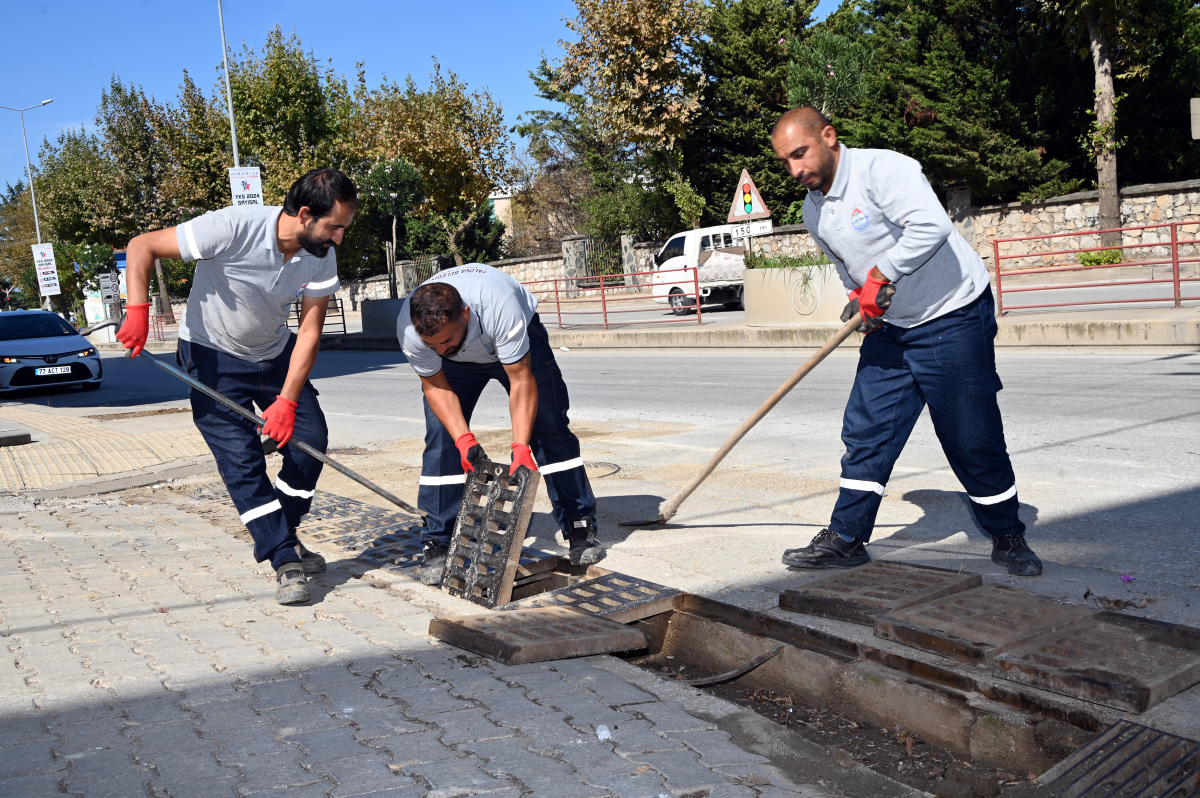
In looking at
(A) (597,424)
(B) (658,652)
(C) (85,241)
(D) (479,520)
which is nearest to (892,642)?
(B) (658,652)

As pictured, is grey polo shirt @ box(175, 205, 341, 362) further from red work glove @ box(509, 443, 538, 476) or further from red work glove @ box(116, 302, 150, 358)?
red work glove @ box(509, 443, 538, 476)

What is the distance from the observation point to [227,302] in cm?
438

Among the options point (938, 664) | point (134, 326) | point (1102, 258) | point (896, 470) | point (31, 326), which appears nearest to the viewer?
point (938, 664)

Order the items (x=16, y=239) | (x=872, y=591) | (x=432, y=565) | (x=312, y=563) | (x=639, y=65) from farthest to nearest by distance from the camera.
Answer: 1. (x=16, y=239)
2. (x=639, y=65)
3. (x=312, y=563)
4. (x=432, y=565)
5. (x=872, y=591)

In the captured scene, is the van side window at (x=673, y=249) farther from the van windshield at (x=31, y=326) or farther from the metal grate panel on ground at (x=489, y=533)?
the metal grate panel on ground at (x=489, y=533)

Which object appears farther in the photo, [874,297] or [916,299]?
[916,299]

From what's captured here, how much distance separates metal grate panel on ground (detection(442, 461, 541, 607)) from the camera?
4180 millimetres

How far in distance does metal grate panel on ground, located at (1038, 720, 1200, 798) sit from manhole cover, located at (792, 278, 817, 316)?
1316cm

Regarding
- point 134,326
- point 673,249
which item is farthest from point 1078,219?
point 134,326

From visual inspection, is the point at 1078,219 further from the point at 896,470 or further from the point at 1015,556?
the point at 1015,556

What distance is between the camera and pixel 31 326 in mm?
17688

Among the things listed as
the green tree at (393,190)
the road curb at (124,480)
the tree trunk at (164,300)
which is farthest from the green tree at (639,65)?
the road curb at (124,480)

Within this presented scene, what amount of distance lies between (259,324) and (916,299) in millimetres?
2711

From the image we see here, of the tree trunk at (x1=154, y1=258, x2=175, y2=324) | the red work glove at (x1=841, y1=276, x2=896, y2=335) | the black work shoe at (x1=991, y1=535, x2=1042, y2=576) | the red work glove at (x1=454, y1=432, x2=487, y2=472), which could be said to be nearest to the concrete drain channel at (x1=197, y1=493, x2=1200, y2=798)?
the black work shoe at (x1=991, y1=535, x2=1042, y2=576)
